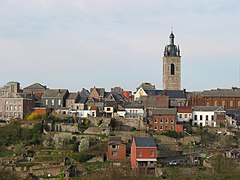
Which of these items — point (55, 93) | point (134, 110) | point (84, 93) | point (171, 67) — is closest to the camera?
point (134, 110)

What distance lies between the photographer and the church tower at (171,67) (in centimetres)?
8269

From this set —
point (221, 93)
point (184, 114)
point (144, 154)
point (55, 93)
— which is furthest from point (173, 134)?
point (55, 93)

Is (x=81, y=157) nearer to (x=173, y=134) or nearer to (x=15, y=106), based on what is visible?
(x=173, y=134)

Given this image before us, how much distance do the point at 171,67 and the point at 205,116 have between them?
2253 centimetres

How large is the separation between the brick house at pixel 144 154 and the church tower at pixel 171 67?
110ft

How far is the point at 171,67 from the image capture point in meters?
82.9

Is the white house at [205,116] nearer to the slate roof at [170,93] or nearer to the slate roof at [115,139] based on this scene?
the slate roof at [170,93]

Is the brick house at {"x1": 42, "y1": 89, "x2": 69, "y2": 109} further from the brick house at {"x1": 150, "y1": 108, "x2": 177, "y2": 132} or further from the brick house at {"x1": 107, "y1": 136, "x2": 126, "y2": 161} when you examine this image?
the brick house at {"x1": 107, "y1": 136, "x2": 126, "y2": 161}

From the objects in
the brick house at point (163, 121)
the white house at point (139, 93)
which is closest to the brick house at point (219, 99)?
the white house at point (139, 93)

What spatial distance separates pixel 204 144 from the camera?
5456 centimetres

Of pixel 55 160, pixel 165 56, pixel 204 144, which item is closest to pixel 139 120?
pixel 204 144

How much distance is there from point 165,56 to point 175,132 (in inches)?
1127

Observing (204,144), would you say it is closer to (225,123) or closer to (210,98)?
(225,123)

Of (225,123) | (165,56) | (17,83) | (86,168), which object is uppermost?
(165,56)
